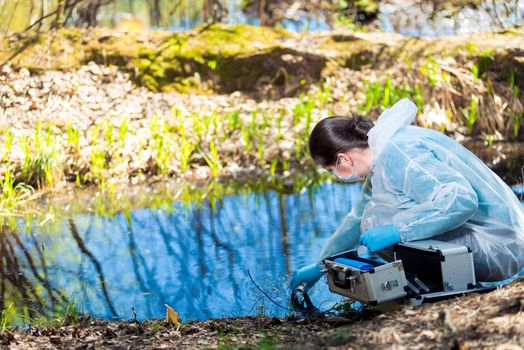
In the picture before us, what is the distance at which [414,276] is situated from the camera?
9.98 feet

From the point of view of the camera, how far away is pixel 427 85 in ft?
27.6

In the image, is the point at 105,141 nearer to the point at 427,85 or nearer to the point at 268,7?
the point at 427,85

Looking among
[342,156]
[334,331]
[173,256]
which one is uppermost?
[342,156]

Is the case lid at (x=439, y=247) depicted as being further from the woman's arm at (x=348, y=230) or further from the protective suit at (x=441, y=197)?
the woman's arm at (x=348, y=230)

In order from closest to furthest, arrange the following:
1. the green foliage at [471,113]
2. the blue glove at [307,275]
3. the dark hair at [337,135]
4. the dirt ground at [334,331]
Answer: the dirt ground at [334,331] → the dark hair at [337,135] → the blue glove at [307,275] → the green foliage at [471,113]

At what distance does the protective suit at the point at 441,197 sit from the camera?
302 centimetres

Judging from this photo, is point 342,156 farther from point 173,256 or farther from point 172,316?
point 173,256

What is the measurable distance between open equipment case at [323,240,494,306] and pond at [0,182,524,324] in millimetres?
724

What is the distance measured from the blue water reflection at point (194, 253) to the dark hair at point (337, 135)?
33.1 inches

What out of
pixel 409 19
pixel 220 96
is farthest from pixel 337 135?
pixel 409 19

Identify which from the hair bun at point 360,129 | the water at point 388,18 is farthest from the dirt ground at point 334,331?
the water at point 388,18

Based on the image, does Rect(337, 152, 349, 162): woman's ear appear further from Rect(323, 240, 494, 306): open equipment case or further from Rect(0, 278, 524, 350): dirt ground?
Rect(0, 278, 524, 350): dirt ground

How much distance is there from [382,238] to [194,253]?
78.4 inches

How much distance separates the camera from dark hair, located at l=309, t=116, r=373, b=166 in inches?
130
